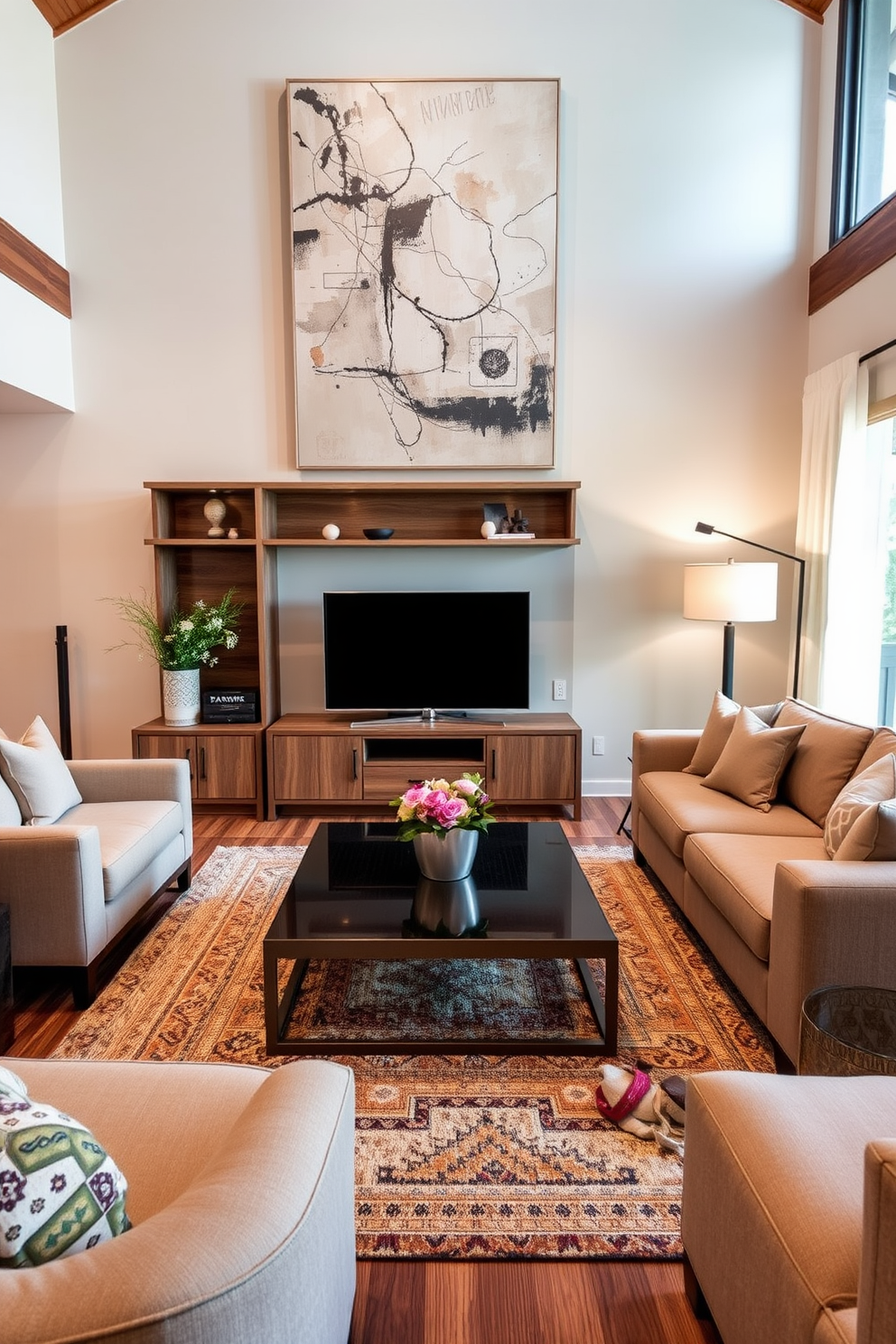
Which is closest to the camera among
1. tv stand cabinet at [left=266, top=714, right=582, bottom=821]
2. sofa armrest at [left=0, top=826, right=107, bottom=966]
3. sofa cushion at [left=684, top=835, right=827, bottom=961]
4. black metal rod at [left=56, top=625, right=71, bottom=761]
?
sofa cushion at [left=684, top=835, right=827, bottom=961]

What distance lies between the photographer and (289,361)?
14.9 feet

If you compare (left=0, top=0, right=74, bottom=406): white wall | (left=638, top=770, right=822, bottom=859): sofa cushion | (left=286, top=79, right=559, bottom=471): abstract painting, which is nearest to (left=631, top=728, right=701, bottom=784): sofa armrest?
(left=638, top=770, right=822, bottom=859): sofa cushion

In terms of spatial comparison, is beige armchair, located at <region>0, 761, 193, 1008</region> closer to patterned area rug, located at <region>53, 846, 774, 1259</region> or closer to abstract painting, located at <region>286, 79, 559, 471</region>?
patterned area rug, located at <region>53, 846, 774, 1259</region>

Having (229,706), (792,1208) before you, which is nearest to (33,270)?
(229,706)

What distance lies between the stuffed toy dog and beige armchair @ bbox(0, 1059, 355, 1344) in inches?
32.4

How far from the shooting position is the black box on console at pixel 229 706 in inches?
175

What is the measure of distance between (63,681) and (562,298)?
11.6 feet

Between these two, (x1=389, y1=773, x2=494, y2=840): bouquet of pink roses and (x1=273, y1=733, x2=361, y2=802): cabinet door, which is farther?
(x1=273, y1=733, x2=361, y2=802): cabinet door

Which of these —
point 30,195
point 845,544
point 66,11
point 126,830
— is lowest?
point 126,830

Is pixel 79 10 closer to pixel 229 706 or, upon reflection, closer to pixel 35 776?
pixel 229 706

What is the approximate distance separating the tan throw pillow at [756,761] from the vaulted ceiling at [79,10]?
3.93m

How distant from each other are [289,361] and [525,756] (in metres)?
2.55

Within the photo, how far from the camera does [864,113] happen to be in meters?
4.17

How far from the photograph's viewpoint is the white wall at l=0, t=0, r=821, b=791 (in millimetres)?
4383
